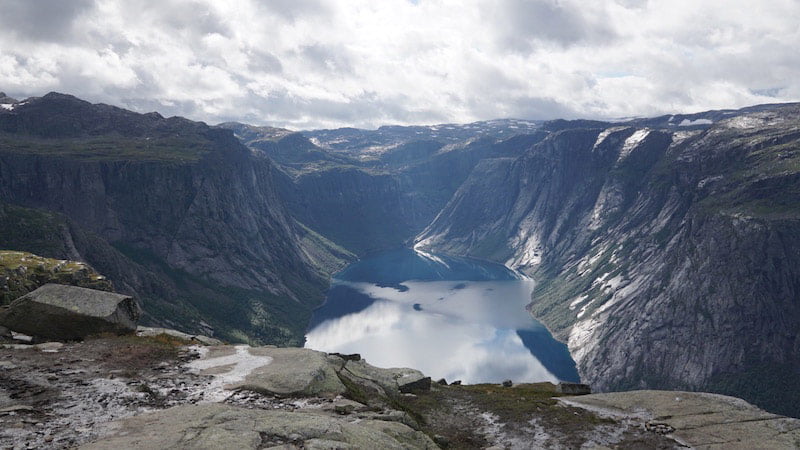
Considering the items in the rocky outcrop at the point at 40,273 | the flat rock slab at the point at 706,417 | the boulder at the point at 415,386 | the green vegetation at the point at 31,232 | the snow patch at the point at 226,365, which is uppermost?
the flat rock slab at the point at 706,417

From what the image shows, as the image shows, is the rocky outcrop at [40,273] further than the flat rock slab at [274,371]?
Yes

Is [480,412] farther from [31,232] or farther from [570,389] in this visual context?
[31,232]

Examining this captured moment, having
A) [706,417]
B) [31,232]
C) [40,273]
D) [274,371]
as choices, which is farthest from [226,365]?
[31,232]

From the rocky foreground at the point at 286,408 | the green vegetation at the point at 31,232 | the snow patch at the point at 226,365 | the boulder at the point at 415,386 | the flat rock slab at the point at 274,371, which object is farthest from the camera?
the green vegetation at the point at 31,232

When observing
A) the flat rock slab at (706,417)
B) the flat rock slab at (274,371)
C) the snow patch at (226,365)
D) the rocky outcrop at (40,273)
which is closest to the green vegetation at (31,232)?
the rocky outcrop at (40,273)

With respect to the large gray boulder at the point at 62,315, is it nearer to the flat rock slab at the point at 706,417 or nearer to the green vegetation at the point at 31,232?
the flat rock slab at the point at 706,417

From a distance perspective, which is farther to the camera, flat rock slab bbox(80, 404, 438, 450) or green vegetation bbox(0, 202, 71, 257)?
green vegetation bbox(0, 202, 71, 257)

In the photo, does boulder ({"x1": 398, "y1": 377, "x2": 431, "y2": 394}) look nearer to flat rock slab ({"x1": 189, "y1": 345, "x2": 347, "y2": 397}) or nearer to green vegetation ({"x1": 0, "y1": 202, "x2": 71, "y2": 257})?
flat rock slab ({"x1": 189, "y1": 345, "x2": 347, "y2": 397})

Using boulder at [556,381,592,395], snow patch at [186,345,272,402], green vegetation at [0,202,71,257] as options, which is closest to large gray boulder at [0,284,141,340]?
snow patch at [186,345,272,402]
